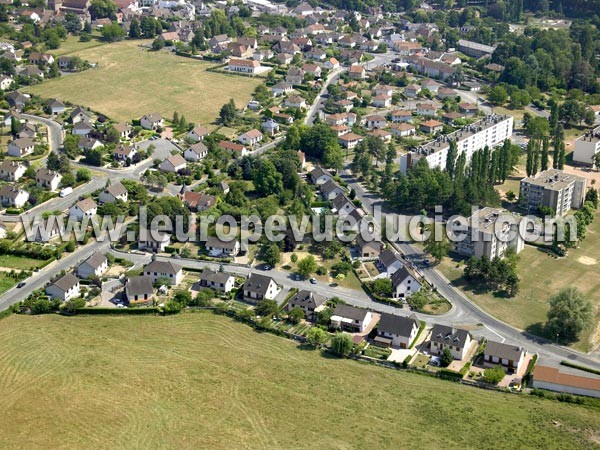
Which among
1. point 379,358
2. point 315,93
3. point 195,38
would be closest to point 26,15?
point 195,38

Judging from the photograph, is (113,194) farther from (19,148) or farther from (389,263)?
(389,263)

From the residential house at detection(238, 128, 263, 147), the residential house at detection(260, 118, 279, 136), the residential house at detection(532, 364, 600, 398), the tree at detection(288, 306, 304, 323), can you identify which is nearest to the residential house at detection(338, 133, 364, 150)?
the residential house at detection(260, 118, 279, 136)

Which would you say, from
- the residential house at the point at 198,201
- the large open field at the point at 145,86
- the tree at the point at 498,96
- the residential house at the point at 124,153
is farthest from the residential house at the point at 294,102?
the residential house at the point at 198,201

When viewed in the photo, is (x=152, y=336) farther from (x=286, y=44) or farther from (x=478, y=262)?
(x=286, y=44)

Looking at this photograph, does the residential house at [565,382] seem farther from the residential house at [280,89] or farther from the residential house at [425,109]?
the residential house at [280,89]

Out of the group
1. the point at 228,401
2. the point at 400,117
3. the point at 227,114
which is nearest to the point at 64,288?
the point at 228,401

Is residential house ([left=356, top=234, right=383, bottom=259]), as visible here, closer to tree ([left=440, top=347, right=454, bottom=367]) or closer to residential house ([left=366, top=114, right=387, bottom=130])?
tree ([left=440, top=347, right=454, bottom=367])

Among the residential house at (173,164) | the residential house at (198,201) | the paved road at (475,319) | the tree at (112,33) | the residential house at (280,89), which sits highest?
the tree at (112,33)
